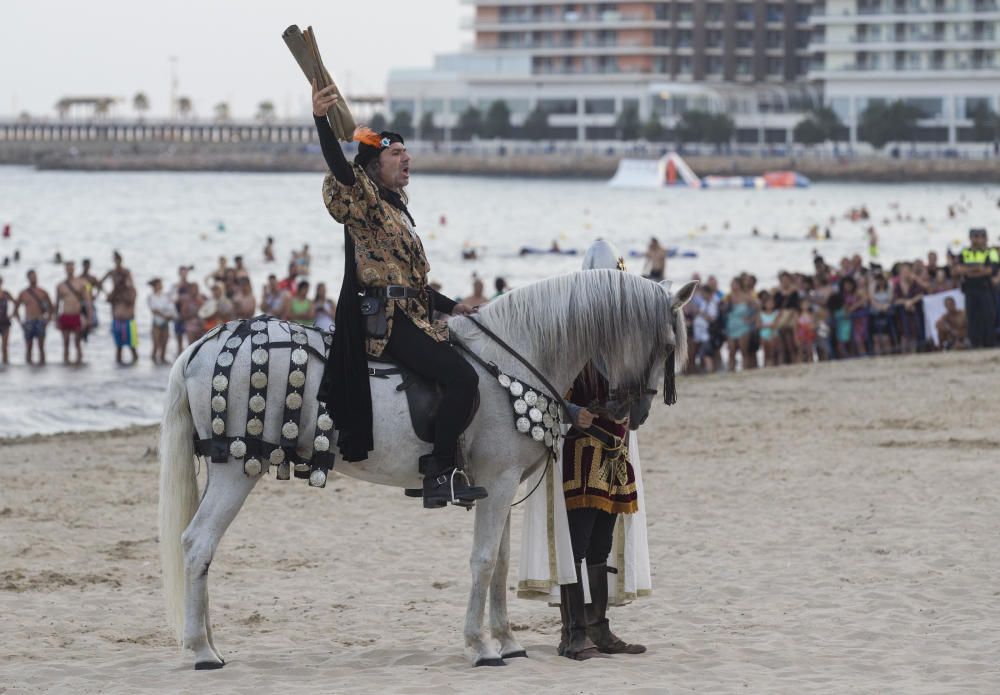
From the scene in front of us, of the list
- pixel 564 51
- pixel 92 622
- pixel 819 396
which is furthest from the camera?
pixel 564 51

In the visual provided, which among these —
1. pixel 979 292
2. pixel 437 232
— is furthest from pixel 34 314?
pixel 437 232

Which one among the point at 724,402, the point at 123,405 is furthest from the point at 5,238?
the point at 724,402

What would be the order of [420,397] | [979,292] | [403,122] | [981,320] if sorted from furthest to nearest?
1. [403,122]
2. [981,320]
3. [979,292]
4. [420,397]

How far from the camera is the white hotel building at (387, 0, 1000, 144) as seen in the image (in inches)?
6019

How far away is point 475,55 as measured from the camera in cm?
17325

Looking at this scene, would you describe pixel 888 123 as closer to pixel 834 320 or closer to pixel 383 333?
pixel 834 320

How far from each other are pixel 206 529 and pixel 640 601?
3.19 metres

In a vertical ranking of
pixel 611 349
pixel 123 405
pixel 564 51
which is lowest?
pixel 123 405

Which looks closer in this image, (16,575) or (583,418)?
(583,418)

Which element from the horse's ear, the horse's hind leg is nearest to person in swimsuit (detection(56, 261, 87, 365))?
the horse's hind leg

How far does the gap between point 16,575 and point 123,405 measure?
1291 cm

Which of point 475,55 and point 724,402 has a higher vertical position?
point 475,55

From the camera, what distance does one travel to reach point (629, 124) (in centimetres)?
15625

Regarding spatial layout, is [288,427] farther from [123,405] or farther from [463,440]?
[123,405]
